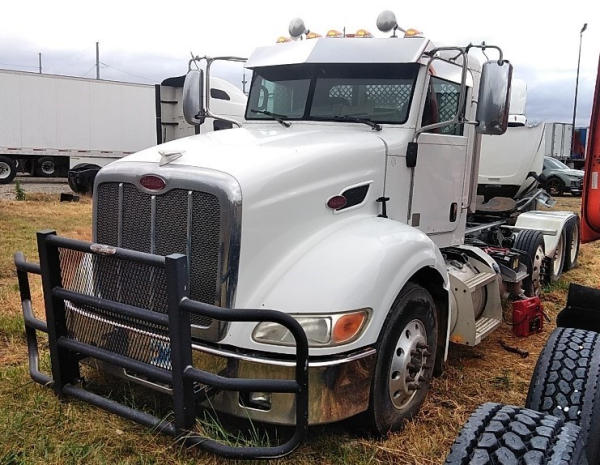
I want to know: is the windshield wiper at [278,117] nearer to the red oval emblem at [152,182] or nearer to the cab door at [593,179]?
the red oval emblem at [152,182]

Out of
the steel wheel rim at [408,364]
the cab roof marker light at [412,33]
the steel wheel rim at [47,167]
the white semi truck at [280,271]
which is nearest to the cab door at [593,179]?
the white semi truck at [280,271]

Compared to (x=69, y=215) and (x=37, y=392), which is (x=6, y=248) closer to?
(x=69, y=215)

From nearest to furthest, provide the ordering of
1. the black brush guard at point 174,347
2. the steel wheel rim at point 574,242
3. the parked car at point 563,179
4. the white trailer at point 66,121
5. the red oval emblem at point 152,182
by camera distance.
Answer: the black brush guard at point 174,347 < the red oval emblem at point 152,182 < the steel wheel rim at point 574,242 < the white trailer at point 66,121 < the parked car at point 563,179

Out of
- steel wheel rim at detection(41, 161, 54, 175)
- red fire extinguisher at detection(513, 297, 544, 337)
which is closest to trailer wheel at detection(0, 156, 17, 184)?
steel wheel rim at detection(41, 161, 54, 175)

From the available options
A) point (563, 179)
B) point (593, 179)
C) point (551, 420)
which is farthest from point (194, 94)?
point (563, 179)

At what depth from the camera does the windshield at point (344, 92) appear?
4312 millimetres

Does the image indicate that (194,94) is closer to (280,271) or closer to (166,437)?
(280,271)

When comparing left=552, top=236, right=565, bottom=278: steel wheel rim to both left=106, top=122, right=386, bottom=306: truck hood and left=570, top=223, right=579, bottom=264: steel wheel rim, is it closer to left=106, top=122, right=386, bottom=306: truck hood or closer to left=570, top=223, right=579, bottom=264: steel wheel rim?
left=570, top=223, right=579, bottom=264: steel wheel rim

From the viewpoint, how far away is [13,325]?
494 cm

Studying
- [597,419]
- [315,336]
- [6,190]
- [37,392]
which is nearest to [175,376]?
[315,336]

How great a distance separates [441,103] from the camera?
4.57 m

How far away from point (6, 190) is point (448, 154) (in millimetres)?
16870

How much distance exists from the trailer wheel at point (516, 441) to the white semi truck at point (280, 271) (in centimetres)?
78

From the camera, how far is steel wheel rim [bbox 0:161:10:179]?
67.4 ft
